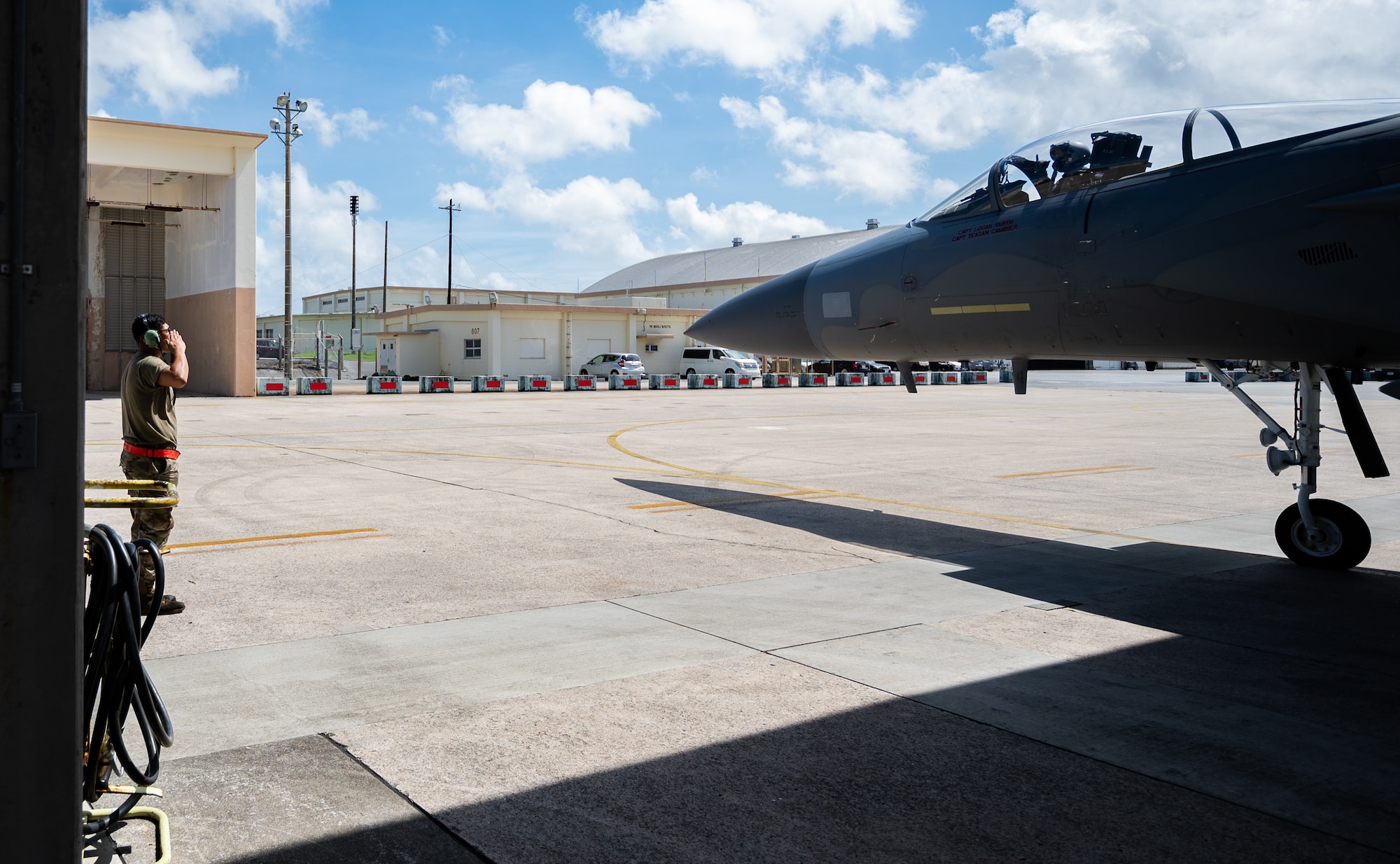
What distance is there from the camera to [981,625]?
6.66 m

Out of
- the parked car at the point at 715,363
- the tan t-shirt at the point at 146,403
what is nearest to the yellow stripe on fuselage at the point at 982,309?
the tan t-shirt at the point at 146,403

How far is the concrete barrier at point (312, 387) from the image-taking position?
36469mm

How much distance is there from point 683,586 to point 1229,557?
15.9 feet

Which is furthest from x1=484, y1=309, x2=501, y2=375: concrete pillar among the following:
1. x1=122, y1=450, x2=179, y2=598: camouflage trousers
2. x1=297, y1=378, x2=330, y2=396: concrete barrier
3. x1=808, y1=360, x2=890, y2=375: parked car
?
x1=122, y1=450, x2=179, y2=598: camouflage trousers

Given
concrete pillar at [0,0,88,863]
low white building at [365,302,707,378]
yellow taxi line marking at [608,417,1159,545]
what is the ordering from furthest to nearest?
low white building at [365,302,707,378], yellow taxi line marking at [608,417,1159,545], concrete pillar at [0,0,88,863]

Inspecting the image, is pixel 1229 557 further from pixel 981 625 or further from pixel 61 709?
pixel 61 709

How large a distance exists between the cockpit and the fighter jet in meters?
0.01

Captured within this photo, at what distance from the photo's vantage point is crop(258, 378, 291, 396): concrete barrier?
35031 mm

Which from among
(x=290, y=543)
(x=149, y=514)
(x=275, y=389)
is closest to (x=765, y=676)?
(x=149, y=514)

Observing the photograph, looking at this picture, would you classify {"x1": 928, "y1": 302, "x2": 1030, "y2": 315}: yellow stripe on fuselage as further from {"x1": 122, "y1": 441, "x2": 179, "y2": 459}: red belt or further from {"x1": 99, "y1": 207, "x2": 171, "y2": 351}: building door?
{"x1": 99, "y1": 207, "x2": 171, "y2": 351}: building door

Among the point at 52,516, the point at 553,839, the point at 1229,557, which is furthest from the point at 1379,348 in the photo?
the point at 52,516

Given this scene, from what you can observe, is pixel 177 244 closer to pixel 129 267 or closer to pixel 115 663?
pixel 129 267

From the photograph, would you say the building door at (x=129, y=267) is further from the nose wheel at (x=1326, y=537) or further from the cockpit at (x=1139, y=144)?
the nose wheel at (x=1326, y=537)

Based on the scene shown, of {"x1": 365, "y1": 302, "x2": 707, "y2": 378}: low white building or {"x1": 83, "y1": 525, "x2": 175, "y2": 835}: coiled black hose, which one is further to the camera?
{"x1": 365, "y1": 302, "x2": 707, "y2": 378}: low white building
